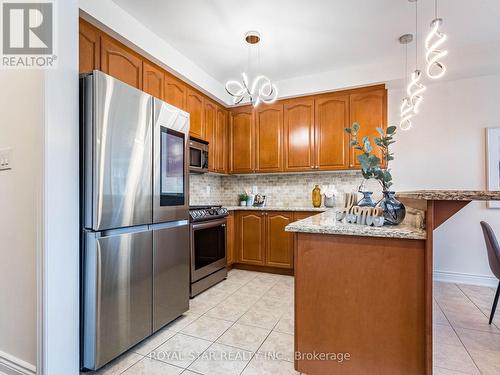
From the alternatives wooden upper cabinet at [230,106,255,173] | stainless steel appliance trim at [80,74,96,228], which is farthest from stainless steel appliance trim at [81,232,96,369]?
wooden upper cabinet at [230,106,255,173]

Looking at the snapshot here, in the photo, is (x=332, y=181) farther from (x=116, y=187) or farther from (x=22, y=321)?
(x=22, y=321)

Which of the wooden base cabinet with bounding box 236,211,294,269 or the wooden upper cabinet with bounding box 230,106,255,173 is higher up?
the wooden upper cabinet with bounding box 230,106,255,173

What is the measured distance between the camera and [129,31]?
238 centimetres

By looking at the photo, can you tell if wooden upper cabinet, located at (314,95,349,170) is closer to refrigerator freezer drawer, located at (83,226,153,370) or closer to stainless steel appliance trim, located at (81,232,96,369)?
refrigerator freezer drawer, located at (83,226,153,370)

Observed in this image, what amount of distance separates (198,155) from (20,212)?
81.1 inches

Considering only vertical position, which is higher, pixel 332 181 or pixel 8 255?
pixel 332 181

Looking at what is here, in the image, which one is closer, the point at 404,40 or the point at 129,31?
the point at 129,31

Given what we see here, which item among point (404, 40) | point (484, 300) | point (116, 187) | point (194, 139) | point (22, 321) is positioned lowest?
point (484, 300)

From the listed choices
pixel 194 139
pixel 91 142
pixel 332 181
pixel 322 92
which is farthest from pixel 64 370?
pixel 322 92

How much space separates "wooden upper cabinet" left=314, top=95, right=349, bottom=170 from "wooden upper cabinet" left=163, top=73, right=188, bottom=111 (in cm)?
180

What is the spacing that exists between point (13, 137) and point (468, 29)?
3870mm

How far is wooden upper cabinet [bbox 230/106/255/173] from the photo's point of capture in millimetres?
4004

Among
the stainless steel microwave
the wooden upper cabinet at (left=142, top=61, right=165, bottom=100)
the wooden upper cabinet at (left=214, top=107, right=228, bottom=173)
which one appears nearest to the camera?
the wooden upper cabinet at (left=142, top=61, right=165, bottom=100)

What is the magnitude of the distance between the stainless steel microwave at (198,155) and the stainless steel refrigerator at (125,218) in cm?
100
